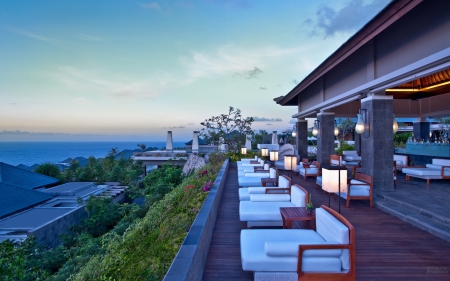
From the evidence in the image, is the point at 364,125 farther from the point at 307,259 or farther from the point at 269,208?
the point at 307,259

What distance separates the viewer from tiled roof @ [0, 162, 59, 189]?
46.6 feet

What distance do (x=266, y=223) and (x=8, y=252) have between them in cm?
736

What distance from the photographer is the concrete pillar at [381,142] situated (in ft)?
18.4

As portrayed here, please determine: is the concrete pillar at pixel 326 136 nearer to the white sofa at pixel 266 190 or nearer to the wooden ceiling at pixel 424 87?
the wooden ceiling at pixel 424 87

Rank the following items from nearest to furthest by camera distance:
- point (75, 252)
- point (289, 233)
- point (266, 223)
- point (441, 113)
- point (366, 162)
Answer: point (289, 233) → point (266, 223) → point (366, 162) → point (75, 252) → point (441, 113)

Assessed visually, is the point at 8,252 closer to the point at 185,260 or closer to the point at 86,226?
the point at 86,226

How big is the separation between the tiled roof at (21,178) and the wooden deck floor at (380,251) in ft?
51.4

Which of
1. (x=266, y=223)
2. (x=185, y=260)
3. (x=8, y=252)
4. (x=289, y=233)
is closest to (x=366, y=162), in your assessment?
(x=266, y=223)

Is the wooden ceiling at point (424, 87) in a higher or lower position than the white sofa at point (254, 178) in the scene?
higher

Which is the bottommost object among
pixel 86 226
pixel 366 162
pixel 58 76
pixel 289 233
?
pixel 86 226

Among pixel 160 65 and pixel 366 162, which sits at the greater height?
pixel 160 65

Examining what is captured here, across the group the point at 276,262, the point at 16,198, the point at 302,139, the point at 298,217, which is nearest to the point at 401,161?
the point at 302,139

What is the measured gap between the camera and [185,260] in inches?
79.7

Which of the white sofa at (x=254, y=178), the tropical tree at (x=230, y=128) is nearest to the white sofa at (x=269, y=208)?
the white sofa at (x=254, y=178)
